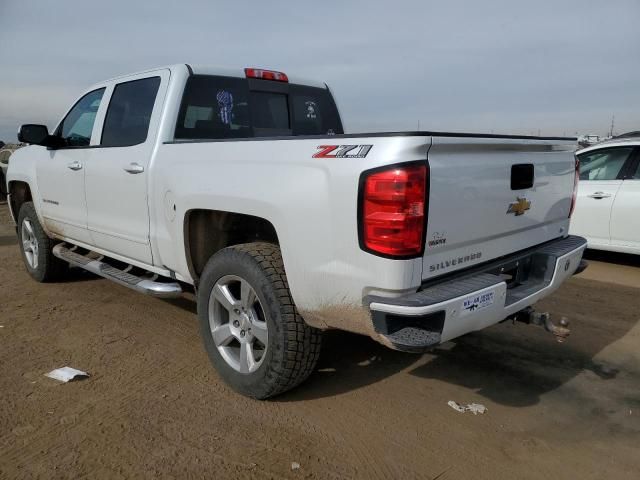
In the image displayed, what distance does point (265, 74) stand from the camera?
14.5ft

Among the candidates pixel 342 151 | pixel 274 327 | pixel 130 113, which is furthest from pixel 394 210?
pixel 130 113

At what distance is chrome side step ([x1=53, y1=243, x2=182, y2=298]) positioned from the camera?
3682 millimetres

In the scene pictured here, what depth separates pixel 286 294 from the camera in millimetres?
2846

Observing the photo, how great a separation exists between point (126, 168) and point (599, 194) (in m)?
5.60

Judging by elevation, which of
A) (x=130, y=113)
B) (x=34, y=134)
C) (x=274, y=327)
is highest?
(x=130, y=113)

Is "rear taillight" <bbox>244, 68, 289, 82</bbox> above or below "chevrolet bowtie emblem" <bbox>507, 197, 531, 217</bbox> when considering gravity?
above

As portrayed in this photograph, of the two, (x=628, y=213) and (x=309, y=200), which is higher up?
(x=309, y=200)

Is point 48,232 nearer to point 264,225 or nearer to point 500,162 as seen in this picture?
point 264,225

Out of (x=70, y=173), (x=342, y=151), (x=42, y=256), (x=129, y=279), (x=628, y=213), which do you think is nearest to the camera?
(x=342, y=151)

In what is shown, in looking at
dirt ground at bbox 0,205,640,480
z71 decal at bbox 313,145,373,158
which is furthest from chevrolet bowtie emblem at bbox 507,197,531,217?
dirt ground at bbox 0,205,640,480

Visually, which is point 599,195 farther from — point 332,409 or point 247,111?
point 332,409

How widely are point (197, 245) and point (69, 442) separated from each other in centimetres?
136

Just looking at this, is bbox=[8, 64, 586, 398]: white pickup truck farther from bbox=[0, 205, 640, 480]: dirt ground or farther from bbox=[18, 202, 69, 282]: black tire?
bbox=[18, 202, 69, 282]: black tire

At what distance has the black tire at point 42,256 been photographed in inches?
218
